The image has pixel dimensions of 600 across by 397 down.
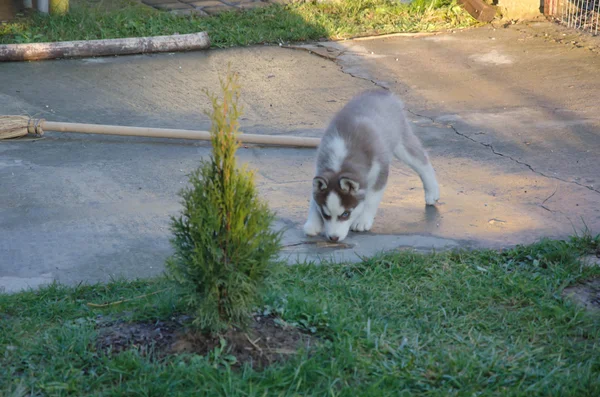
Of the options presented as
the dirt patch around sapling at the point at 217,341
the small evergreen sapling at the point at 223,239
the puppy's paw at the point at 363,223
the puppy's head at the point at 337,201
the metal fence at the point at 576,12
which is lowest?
the puppy's paw at the point at 363,223

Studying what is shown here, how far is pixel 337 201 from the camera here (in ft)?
18.1

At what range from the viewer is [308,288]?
15.5 feet

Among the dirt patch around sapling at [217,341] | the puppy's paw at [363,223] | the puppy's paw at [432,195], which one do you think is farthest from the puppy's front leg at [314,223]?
the dirt patch around sapling at [217,341]

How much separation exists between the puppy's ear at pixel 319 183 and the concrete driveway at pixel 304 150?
0.40 meters

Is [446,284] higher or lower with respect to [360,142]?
lower

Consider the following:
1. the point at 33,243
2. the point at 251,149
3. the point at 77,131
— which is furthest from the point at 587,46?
the point at 33,243

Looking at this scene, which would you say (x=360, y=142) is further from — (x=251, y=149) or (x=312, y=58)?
(x=312, y=58)

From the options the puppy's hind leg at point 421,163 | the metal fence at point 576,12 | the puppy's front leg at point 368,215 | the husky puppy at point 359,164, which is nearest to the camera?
the husky puppy at point 359,164

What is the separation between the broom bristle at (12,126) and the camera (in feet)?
24.3

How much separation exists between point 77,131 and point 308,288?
11.7 ft

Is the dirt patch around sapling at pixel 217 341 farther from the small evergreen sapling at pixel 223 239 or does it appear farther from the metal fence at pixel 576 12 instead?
the metal fence at pixel 576 12

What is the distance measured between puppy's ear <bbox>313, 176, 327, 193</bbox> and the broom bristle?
10.9ft

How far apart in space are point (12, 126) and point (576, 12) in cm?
830

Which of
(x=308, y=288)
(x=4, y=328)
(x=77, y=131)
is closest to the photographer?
(x=4, y=328)
